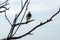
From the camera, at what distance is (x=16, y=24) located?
92.0 inches

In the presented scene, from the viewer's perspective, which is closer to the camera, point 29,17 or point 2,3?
point 29,17

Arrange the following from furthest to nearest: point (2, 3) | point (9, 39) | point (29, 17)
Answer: point (2, 3) < point (9, 39) < point (29, 17)

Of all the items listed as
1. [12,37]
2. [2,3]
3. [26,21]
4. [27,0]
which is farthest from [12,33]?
[2,3]

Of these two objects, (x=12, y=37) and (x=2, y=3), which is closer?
(x=12, y=37)

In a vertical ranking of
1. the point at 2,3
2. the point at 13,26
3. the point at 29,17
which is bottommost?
the point at 2,3

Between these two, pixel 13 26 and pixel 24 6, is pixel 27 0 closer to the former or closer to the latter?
pixel 24 6

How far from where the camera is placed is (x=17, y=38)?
2.23 meters

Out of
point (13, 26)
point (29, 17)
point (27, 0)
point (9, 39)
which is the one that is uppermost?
point (27, 0)

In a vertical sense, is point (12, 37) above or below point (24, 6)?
below

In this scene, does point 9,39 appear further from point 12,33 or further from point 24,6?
point 24,6

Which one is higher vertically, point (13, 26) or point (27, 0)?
point (27, 0)

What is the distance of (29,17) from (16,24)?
0.77ft

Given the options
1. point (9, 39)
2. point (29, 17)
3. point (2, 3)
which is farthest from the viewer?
point (2, 3)

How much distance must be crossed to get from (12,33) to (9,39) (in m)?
0.10
